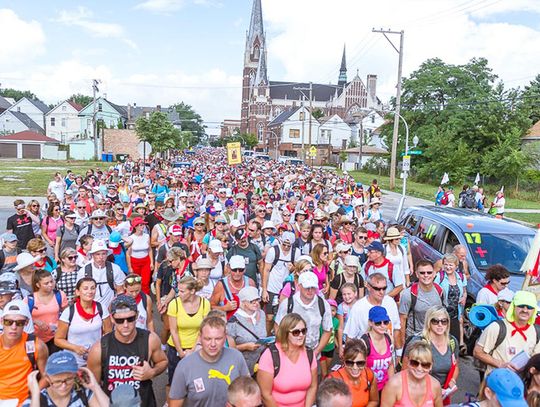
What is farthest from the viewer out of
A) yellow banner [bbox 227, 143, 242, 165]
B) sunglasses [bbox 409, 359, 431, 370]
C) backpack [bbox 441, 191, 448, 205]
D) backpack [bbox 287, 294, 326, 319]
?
yellow banner [bbox 227, 143, 242, 165]

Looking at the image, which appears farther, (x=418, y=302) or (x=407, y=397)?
(x=418, y=302)

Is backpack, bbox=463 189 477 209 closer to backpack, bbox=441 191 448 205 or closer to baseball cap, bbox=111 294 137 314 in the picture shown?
backpack, bbox=441 191 448 205

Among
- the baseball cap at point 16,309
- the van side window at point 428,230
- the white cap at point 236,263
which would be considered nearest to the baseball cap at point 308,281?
the white cap at point 236,263

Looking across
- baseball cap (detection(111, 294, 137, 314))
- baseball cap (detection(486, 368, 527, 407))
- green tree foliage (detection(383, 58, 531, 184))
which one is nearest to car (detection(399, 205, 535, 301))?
baseball cap (detection(486, 368, 527, 407))

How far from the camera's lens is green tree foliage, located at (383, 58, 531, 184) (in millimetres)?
39062

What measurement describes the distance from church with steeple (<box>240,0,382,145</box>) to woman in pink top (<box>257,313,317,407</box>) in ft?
364

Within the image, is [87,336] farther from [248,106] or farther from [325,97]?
[248,106]

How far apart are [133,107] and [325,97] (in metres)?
50.1

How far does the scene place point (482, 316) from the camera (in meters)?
4.97

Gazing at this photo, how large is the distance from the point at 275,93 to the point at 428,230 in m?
122

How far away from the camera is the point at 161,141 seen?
43188 millimetres

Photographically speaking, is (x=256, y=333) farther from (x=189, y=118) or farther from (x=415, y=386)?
(x=189, y=118)

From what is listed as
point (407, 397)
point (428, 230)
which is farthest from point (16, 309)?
point (428, 230)

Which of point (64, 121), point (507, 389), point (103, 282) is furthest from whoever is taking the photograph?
point (64, 121)
